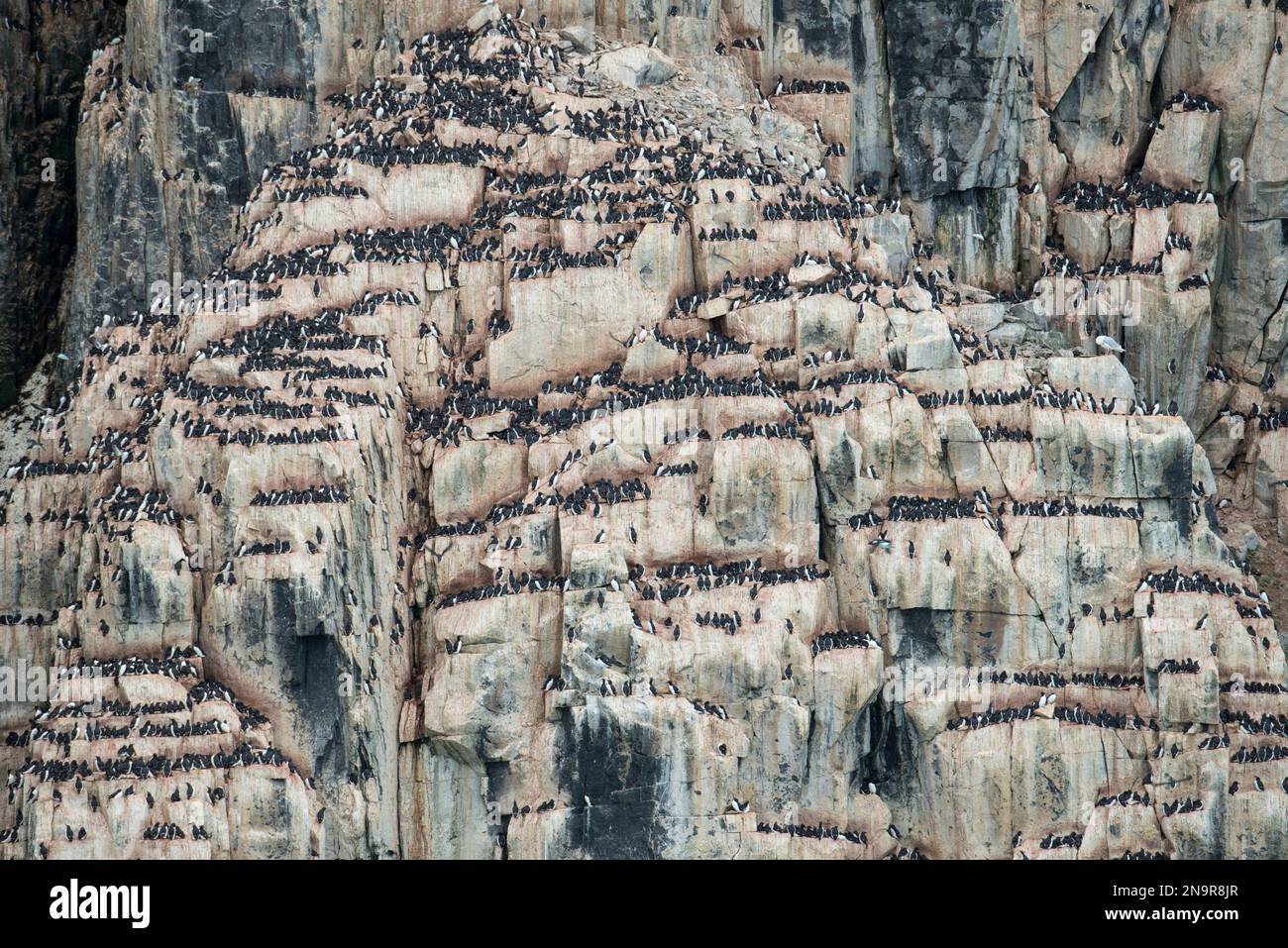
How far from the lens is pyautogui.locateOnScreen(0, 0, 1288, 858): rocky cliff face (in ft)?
286

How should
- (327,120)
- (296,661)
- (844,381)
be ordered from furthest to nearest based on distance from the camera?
1. (327,120)
2. (844,381)
3. (296,661)

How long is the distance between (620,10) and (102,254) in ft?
66.3

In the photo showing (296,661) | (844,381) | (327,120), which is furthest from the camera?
(327,120)

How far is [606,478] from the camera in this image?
3561 inches

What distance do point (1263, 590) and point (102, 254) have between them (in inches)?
1631

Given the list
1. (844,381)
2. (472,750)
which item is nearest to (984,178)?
(844,381)

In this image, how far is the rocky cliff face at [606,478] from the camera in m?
87.2

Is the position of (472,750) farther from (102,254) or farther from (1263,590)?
(1263,590)

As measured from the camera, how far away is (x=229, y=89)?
98.1 m

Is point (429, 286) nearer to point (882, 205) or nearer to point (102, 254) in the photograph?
point (102, 254)

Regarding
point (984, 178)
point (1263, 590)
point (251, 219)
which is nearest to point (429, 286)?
point (251, 219)

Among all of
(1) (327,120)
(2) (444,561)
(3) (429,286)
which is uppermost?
(1) (327,120)

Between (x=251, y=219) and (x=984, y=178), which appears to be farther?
(x=984, y=178)

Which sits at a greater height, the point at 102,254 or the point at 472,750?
the point at 102,254
